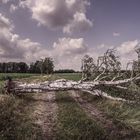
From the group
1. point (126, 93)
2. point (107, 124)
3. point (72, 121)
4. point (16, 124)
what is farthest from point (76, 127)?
point (126, 93)

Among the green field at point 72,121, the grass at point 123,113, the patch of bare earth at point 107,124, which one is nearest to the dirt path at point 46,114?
the green field at point 72,121

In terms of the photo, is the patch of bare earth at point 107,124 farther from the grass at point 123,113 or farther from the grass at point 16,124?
the grass at point 16,124

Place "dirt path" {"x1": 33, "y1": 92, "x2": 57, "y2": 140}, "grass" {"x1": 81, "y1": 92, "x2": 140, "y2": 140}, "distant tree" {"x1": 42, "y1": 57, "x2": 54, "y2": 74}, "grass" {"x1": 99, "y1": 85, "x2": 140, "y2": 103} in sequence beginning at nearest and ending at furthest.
Result: "dirt path" {"x1": 33, "y1": 92, "x2": 57, "y2": 140} → "grass" {"x1": 81, "y1": 92, "x2": 140, "y2": 140} → "grass" {"x1": 99, "y1": 85, "x2": 140, "y2": 103} → "distant tree" {"x1": 42, "y1": 57, "x2": 54, "y2": 74}

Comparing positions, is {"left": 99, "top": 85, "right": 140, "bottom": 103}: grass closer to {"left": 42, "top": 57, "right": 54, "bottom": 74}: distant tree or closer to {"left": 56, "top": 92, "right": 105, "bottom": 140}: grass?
{"left": 56, "top": 92, "right": 105, "bottom": 140}: grass

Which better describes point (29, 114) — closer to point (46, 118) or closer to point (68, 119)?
point (46, 118)

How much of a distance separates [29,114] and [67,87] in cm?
443

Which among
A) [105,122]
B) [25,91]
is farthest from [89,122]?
[25,91]

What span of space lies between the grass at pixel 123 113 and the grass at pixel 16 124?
3669 mm

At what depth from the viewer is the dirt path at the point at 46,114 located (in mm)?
11814

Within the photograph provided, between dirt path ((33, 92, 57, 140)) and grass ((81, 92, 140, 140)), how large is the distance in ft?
8.70

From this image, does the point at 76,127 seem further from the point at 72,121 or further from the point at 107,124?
the point at 107,124

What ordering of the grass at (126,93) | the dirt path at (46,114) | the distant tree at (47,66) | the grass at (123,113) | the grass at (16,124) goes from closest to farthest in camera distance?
the grass at (16,124), the dirt path at (46,114), the grass at (123,113), the grass at (126,93), the distant tree at (47,66)

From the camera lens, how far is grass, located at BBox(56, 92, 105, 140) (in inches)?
434

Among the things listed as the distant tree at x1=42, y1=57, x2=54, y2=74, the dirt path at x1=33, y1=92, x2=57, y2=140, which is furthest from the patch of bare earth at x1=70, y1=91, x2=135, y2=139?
the distant tree at x1=42, y1=57, x2=54, y2=74
